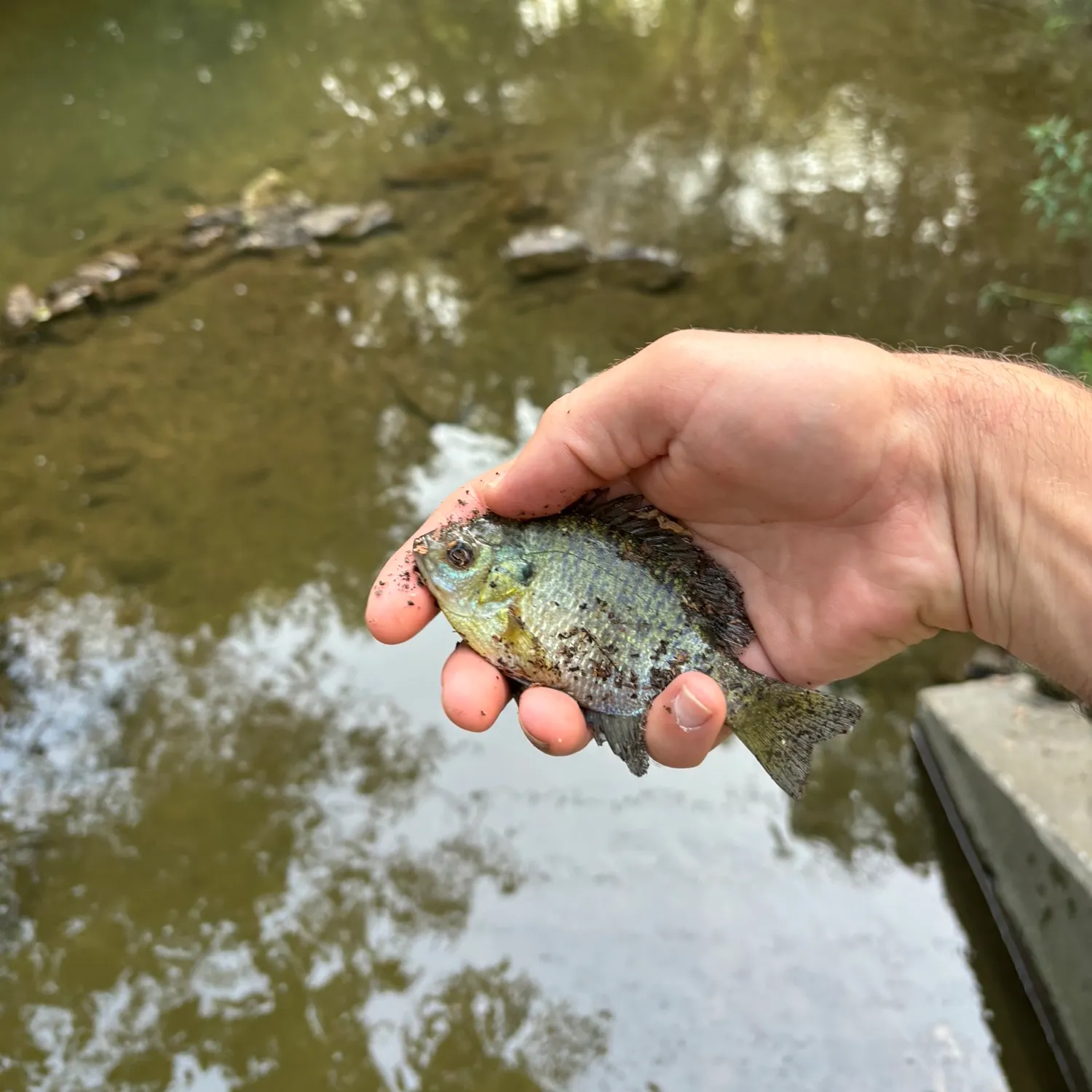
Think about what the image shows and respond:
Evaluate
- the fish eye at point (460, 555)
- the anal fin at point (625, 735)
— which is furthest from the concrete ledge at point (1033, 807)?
the fish eye at point (460, 555)

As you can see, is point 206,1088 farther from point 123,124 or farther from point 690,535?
point 123,124

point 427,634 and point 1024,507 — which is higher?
point 1024,507

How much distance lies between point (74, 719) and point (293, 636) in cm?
118

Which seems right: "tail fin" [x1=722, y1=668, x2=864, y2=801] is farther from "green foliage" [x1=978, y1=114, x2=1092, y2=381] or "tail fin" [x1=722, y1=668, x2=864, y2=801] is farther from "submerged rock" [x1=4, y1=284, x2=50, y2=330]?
"submerged rock" [x1=4, y1=284, x2=50, y2=330]

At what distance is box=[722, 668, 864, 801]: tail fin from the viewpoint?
2.46 meters

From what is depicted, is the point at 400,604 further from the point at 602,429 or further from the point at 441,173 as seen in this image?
the point at 441,173

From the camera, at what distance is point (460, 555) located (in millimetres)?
2625

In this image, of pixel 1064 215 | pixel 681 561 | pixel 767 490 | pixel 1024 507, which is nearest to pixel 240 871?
pixel 681 561

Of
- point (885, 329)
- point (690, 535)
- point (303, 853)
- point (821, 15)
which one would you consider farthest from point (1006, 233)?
point (303, 853)

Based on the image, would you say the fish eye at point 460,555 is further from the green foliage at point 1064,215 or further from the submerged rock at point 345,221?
the submerged rock at point 345,221

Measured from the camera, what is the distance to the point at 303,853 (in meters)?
4.17

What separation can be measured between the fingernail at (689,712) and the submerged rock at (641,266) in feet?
14.4

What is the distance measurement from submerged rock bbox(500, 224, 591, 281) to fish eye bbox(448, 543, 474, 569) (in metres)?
4.05

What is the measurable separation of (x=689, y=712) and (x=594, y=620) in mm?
417
